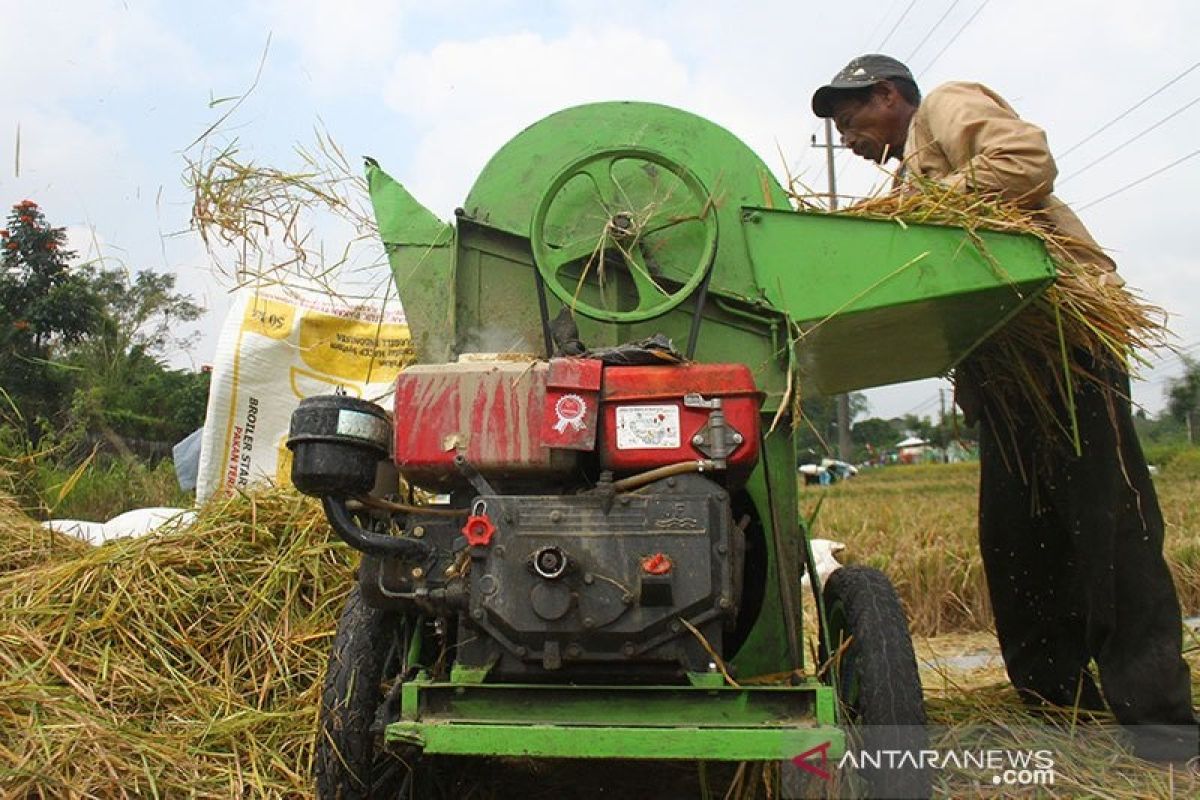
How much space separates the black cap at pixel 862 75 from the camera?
153 inches

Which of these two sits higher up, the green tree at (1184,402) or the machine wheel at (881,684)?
the green tree at (1184,402)

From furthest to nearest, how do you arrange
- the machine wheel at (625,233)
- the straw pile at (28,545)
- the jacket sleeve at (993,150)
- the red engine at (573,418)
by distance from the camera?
the straw pile at (28,545)
the jacket sleeve at (993,150)
the machine wheel at (625,233)
the red engine at (573,418)

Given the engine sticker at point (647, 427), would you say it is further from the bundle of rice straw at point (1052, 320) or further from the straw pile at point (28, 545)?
the straw pile at point (28, 545)

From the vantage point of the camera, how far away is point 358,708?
2.49 m

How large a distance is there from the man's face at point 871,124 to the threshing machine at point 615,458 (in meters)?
1.01

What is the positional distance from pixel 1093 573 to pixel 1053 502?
339 millimetres

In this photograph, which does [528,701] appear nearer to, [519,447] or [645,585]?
[645,585]

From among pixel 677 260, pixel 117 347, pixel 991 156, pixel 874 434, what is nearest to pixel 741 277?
pixel 677 260

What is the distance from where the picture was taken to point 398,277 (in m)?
3.11

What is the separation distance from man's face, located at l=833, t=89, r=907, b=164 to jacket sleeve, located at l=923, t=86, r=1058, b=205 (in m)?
0.50

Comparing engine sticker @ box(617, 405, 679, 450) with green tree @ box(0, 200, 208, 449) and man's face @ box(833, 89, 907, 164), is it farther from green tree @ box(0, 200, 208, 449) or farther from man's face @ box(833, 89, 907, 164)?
green tree @ box(0, 200, 208, 449)

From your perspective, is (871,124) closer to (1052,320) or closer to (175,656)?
(1052,320)

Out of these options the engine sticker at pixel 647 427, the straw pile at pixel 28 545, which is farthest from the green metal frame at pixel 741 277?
the straw pile at pixel 28 545

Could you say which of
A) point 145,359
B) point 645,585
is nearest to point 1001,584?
point 645,585
